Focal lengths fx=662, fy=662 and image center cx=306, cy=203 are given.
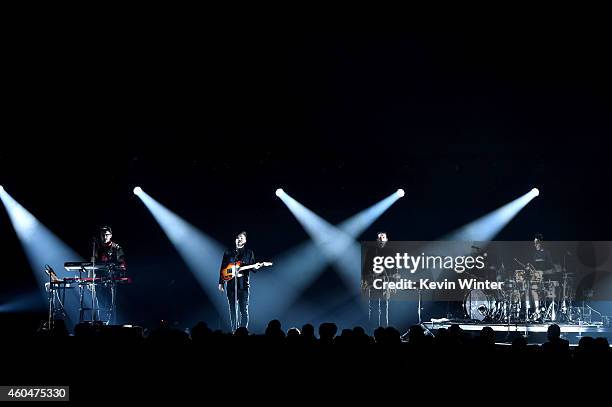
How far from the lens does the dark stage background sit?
10547 millimetres

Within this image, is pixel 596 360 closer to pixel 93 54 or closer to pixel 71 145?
pixel 93 54

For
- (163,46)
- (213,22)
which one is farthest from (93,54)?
(213,22)

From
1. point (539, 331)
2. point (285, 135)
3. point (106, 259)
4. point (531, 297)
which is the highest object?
point (285, 135)

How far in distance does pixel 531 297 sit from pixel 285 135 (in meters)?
5.59

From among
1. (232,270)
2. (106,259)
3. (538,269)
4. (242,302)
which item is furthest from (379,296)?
(106,259)

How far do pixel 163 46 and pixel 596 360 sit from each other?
8.20 m

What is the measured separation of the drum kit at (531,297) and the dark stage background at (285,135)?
4.40 ft

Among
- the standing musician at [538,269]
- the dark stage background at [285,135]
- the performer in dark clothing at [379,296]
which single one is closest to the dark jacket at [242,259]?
the performer in dark clothing at [379,296]

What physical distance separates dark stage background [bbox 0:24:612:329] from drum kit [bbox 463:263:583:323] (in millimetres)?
1340

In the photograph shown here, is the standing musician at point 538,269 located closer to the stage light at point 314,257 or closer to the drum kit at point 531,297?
the drum kit at point 531,297

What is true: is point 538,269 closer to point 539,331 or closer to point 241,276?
point 539,331

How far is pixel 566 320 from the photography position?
40.3 feet

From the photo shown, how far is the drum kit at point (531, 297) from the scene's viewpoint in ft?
39.8

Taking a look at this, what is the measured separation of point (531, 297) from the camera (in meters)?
12.1
